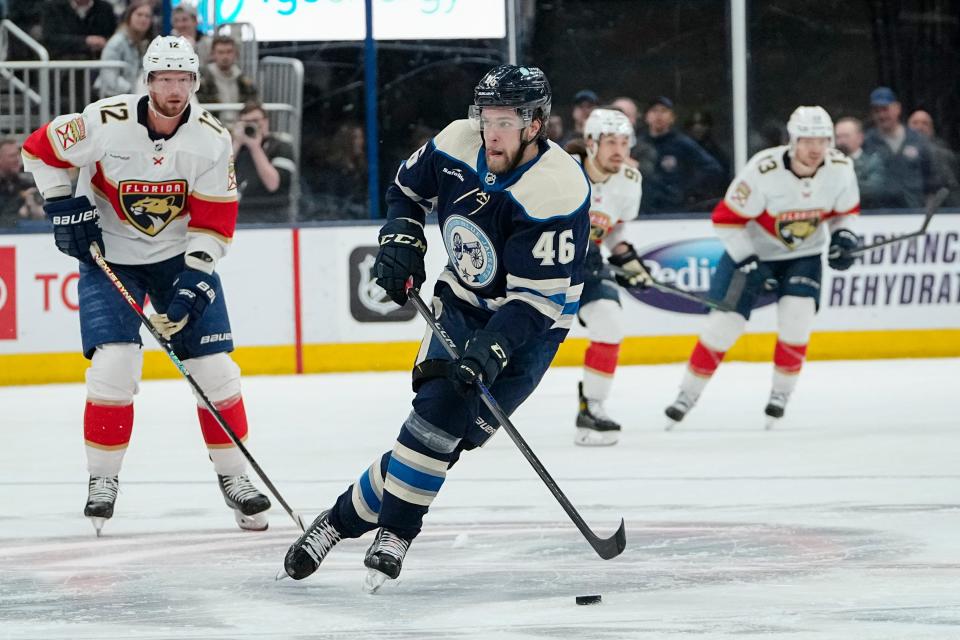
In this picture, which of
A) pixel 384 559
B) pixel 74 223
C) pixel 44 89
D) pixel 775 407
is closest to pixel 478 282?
pixel 384 559

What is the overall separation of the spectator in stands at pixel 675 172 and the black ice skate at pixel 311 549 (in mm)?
5785

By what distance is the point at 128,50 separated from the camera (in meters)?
8.40

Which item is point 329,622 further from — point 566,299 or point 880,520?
point 880,520

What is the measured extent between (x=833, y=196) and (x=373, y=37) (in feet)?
11.4

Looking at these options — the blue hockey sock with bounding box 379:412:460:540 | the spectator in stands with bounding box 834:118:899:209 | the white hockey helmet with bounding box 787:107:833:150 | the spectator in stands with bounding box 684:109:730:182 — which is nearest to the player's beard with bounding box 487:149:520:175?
the blue hockey sock with bounding box 379:412:460:540

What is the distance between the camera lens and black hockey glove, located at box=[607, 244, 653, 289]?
19.7ft

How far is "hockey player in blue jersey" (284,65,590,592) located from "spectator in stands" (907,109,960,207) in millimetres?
6200

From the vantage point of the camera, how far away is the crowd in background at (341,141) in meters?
8.45

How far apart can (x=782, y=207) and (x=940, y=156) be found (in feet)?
10.9

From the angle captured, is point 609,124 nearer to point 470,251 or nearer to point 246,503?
point 246,503

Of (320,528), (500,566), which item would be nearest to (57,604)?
(320,528)

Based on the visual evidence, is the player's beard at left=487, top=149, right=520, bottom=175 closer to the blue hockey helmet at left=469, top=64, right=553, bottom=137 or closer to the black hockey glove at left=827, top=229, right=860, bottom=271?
the blue hockey helmet at left=469, top=64, right=553, bottom=137

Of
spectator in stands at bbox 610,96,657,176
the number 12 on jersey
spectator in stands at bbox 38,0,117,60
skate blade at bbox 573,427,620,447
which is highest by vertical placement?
spectator in stands at bbox 38,0,117,60

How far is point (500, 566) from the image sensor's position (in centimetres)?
354
